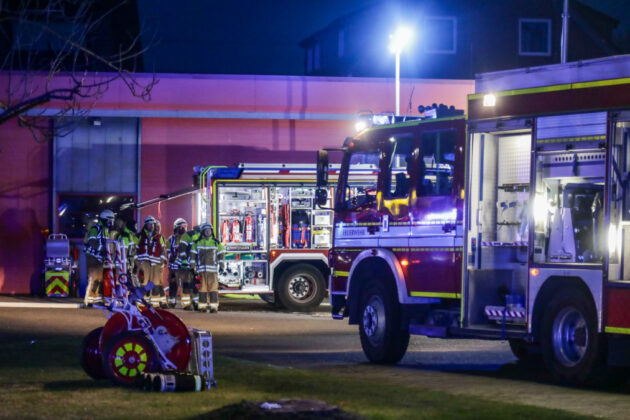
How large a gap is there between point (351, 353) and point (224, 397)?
5.25 metres

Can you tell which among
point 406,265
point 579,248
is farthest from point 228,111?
point 579,248

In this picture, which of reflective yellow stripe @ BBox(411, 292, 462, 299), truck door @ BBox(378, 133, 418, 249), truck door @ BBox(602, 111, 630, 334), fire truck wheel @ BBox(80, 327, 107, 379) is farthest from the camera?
truck door @ BBox(378, 133, 418, 249)

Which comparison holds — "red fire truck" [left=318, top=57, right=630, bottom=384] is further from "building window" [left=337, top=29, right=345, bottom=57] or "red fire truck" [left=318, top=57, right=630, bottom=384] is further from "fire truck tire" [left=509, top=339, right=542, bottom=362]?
"building window" [left=337, top=29, right=345, bottom=57]

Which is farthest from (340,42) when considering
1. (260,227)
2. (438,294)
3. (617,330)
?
(617,330)

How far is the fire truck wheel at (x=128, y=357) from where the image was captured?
10.7m

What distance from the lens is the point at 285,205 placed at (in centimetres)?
2350

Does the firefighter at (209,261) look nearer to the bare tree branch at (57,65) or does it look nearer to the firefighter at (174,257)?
the firefighter at (174,257)

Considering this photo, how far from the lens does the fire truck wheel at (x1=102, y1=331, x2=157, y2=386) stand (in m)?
10.7

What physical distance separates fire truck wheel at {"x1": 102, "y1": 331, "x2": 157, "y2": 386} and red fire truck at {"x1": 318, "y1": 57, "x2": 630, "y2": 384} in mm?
3893

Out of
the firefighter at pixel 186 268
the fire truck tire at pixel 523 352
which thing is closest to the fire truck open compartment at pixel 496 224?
the fire truck tire at pixel 523 352

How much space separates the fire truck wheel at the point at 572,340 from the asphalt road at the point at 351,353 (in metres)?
0.18

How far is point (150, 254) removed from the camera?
2280cm

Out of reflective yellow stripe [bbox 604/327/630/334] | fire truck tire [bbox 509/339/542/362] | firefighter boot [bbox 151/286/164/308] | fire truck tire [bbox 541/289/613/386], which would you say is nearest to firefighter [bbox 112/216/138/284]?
firefighter boot [bbox 151/286/164/308]

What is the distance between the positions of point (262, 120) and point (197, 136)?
177 centimetres
